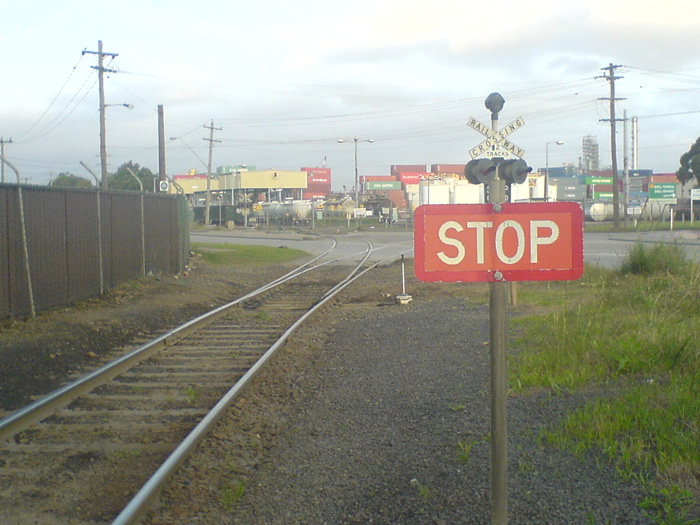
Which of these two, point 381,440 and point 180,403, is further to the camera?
point 180,403

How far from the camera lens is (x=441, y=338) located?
1089 cm

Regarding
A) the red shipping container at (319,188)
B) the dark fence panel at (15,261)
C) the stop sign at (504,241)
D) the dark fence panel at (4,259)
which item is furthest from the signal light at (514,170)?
the red shipping container at (319,188)

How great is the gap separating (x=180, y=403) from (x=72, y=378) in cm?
198

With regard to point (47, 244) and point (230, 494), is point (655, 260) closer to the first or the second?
point (47, 244)

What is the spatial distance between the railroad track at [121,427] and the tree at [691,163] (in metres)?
70.3

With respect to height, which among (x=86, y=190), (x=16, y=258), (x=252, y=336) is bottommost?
(x=252, y=336)

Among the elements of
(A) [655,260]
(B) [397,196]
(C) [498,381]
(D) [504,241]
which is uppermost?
(B) [397,196]

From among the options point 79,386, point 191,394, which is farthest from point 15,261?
point 191,394

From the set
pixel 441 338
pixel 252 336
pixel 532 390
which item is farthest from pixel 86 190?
pixel 532 390

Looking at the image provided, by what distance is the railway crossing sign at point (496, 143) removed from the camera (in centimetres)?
1090

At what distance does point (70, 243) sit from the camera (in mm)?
13664

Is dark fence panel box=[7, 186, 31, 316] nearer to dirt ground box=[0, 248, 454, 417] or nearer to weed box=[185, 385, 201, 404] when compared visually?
dirt ground box=[0, 248, 454, 417]

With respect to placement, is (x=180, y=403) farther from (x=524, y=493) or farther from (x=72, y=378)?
(x=524, y=493)

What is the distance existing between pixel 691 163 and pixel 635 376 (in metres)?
74.0
